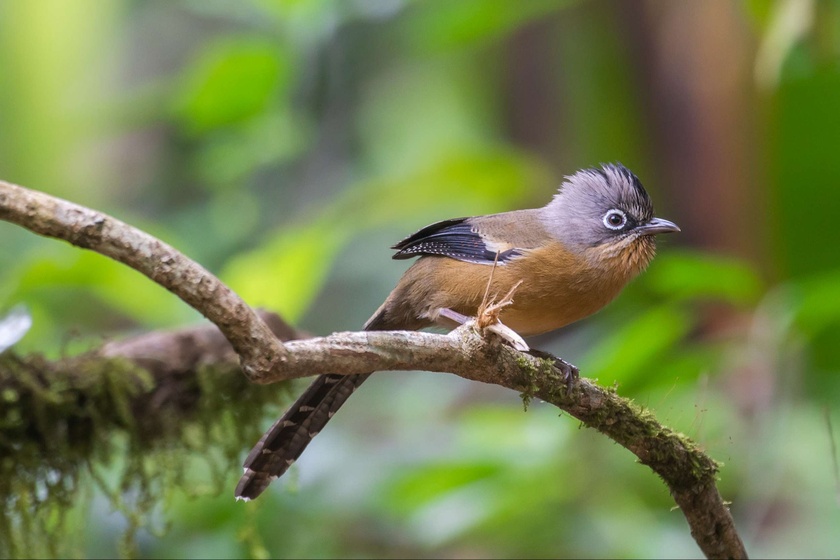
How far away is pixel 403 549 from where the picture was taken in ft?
17.6

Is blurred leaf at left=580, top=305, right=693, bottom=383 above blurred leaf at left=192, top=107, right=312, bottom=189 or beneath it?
beneath

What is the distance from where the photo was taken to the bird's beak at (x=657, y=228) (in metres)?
3.98

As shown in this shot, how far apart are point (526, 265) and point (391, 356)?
55.7 inches

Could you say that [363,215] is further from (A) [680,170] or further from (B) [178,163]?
(B) [178,163]

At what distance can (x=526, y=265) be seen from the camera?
3.76m

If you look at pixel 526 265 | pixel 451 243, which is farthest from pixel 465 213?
pixel 526 265

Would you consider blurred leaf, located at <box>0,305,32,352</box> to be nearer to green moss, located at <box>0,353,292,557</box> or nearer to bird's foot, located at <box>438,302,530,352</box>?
green moss, located at <box>0,353,292,557</box>

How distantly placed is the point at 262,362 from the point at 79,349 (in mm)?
3605

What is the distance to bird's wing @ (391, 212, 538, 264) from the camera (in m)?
3.88

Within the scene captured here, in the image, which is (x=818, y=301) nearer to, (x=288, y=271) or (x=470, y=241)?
(x=470, y=241)

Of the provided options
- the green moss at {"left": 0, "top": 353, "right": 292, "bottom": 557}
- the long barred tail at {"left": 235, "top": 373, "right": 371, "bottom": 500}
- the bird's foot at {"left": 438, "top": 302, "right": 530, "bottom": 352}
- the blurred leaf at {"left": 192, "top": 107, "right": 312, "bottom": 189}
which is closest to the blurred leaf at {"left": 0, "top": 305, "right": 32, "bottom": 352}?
the green moss at {"left": 0, "top": 353, "right": 292, "bottom": 557}

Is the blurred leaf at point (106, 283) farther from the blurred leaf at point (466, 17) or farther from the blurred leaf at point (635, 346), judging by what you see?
the blurred leaf at point (466, 17)

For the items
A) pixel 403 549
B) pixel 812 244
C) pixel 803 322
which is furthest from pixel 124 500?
Answer: pixel 812 244

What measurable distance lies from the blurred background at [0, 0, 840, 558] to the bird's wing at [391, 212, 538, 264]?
0.77m
